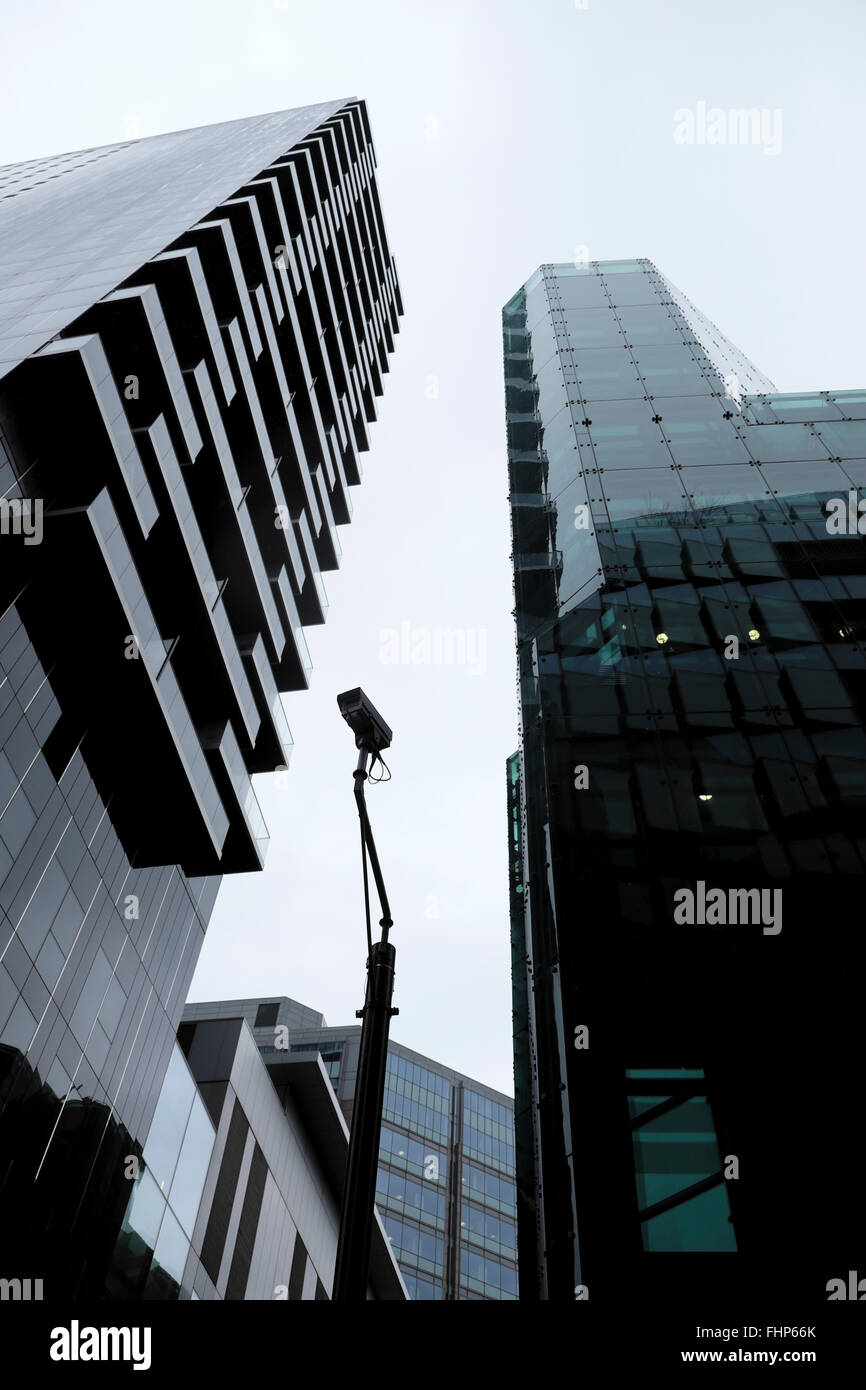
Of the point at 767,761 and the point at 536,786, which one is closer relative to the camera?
the point at 767,761

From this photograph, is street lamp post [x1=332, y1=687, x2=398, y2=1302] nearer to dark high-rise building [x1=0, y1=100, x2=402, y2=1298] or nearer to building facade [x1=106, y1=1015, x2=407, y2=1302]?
dark high-rise building [x1=0, y1=100, x2=402, y2=1298]

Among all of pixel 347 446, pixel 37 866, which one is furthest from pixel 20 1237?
pixel 347 446

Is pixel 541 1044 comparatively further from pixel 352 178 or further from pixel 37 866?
pixel 352 178

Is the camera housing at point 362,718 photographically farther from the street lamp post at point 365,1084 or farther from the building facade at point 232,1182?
the building facade at point 232,1182

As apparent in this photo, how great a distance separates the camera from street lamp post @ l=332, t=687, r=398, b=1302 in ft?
16.4

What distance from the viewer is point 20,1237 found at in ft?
66.1

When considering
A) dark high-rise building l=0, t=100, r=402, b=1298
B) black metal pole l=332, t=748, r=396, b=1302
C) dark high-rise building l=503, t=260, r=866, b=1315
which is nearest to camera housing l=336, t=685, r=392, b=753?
black metal pole l=332, t=748, r=396, b=1302

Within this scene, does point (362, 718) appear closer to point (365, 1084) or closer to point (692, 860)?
point (365, 1084)

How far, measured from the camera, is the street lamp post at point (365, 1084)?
16.4ft

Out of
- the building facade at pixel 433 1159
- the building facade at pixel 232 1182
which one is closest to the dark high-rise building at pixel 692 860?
the building facade at pixel 232 1182

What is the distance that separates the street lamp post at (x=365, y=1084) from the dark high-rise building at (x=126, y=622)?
56.7 ft

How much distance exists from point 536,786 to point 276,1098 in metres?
27.5

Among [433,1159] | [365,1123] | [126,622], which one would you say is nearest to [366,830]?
[365,1123]

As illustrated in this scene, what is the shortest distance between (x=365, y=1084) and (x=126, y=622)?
21.4 meters
